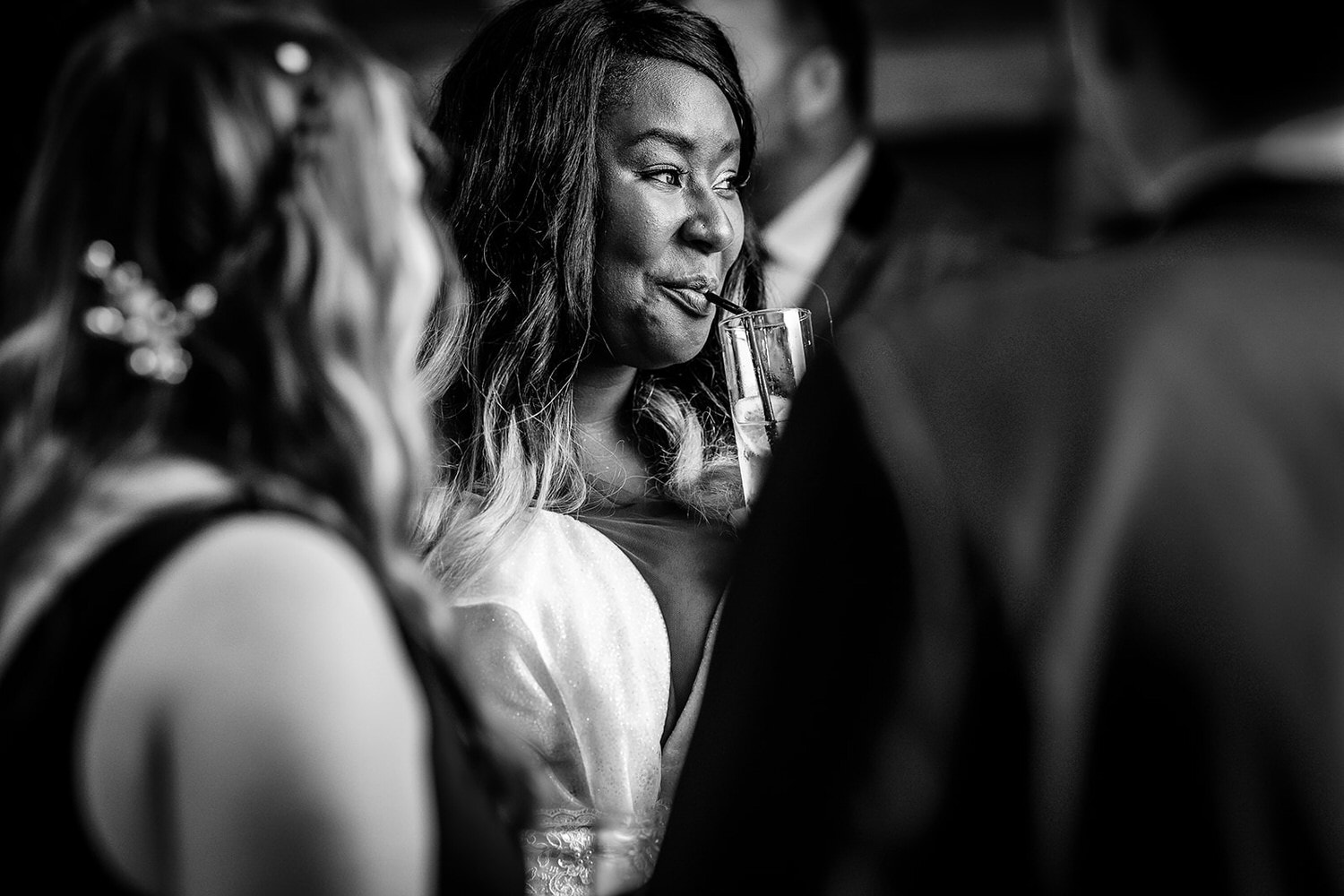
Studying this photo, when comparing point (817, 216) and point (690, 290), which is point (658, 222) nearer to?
point (690, 290)

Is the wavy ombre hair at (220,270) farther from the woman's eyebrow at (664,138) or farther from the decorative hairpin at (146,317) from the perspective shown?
the woman's eyebrow at (664,138)

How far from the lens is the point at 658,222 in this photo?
1906 millimetres

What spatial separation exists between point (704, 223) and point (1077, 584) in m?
1.16

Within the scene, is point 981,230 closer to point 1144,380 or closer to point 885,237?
point 885,237

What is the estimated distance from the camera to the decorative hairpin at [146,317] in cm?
108

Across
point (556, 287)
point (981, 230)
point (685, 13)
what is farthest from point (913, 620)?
point (981, 230)

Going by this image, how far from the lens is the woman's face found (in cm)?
191

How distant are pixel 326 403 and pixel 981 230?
3.02m

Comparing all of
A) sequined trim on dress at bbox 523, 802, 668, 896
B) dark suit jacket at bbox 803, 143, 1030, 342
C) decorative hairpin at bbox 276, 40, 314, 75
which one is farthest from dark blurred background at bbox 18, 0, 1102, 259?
decorative hairpin at bbox 276, 40, 314, 75

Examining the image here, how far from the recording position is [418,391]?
6.40ft

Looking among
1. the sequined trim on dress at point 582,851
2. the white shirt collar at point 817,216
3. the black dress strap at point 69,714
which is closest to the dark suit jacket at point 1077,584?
the black dress strap at point 69,714

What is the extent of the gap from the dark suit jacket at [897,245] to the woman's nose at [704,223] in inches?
57.2

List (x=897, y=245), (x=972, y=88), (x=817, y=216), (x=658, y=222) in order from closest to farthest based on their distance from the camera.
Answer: (x=658, y=222) < (x=897, y=245) < (x=817, y=216) < (x=972, y=88)

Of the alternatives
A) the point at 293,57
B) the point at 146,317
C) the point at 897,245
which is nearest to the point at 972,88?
the point at 897,245
